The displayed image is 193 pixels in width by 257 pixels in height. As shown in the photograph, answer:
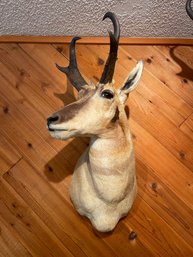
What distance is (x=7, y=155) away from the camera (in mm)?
1385

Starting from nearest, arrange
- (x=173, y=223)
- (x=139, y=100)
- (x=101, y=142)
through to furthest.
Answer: (x=101, y=142), (x=173, y=223), (x=139, y=100)

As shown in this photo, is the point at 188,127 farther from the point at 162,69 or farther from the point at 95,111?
the point at 95,111

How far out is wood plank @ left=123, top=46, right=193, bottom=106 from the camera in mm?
1484

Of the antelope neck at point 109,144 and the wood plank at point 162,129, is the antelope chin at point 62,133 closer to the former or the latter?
the antelope neck at point 109,144

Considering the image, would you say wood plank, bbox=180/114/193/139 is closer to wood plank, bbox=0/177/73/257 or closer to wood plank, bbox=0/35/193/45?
wood plank, bbox=0/35/193/45

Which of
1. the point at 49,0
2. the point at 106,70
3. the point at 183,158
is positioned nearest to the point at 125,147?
the point at 106,70

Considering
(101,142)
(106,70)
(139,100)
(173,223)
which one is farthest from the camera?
(139,100)

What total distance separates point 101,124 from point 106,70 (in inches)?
5.9

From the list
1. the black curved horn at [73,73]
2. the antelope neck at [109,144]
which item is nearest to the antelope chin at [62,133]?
the antelope neck at [109,144]

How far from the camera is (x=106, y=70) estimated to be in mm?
952

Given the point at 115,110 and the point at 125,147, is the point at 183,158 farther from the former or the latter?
the point at 115,110

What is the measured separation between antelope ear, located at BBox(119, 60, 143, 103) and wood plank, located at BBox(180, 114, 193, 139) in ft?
1.45

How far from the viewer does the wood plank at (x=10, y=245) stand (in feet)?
4.15

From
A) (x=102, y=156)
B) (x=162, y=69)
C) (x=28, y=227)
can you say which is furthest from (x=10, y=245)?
(x=162, y=69)
